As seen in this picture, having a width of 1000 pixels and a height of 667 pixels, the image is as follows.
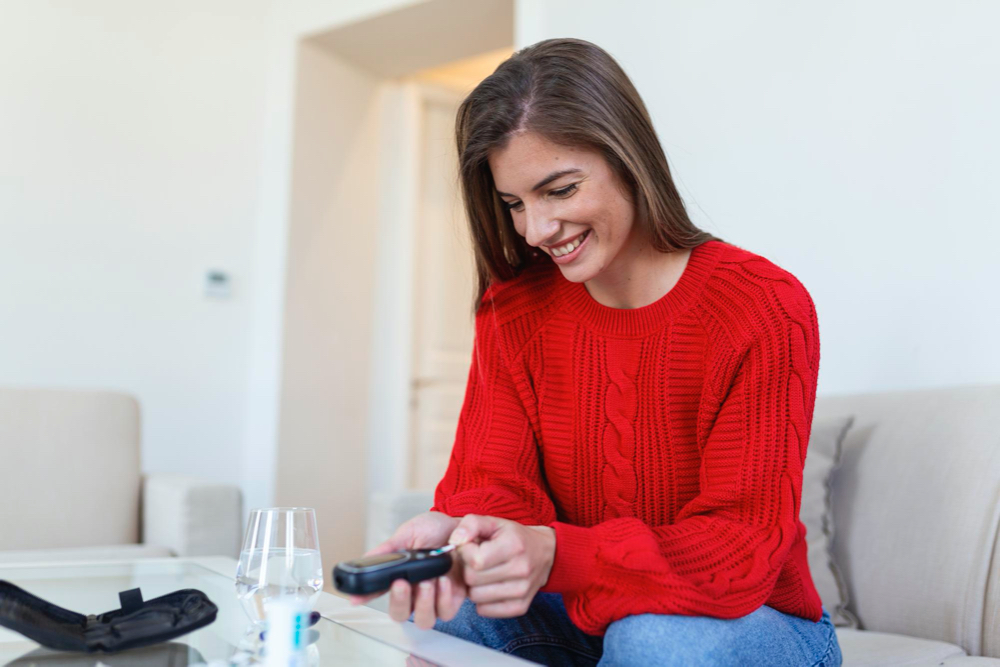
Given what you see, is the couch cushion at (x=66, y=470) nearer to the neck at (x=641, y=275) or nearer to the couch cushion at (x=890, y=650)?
the neck at (x=641, y=275)

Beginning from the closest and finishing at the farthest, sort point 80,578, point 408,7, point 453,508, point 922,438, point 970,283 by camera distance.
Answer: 1. point 453,508
2. point 80,578
3. point 922,438
4. point 970,283
5. point 408,7

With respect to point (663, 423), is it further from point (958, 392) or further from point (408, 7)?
point (408, 7)

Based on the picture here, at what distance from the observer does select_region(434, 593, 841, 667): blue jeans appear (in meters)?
0.82

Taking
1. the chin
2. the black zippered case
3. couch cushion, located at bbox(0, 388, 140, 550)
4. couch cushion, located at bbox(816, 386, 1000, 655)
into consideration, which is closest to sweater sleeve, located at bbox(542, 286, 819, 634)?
the chin

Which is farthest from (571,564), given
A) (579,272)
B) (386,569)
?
(579,272)

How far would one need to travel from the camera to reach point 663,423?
3.58ft

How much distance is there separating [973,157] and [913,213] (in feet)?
0.52

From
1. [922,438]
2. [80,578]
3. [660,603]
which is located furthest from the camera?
[922,438]

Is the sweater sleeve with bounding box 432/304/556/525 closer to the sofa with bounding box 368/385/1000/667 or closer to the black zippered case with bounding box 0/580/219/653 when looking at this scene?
the black zippered case with bounding box 0/580/219/653

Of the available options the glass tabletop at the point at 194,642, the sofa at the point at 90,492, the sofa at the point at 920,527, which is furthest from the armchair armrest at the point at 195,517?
the sofa at the point at 920,527

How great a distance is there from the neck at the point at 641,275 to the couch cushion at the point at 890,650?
0.59 meters

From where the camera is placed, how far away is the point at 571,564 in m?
0.87

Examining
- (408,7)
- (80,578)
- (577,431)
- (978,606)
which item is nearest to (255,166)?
(408,7)

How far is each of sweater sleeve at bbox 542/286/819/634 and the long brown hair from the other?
7.8 inches
